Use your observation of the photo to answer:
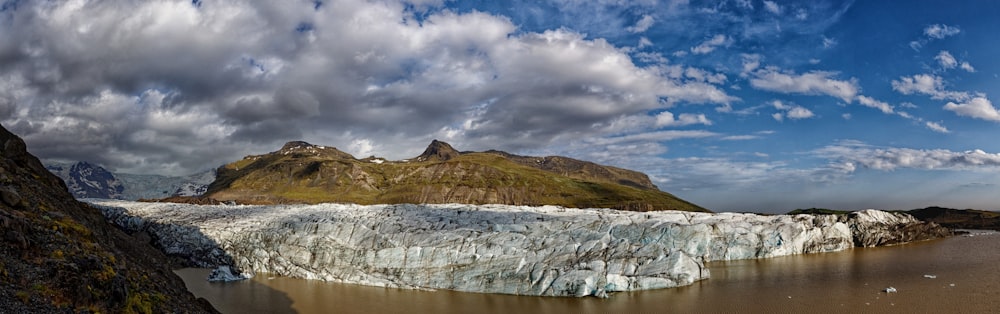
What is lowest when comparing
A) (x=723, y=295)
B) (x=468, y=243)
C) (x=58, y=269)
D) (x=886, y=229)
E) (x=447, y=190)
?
(x=723, y=295)

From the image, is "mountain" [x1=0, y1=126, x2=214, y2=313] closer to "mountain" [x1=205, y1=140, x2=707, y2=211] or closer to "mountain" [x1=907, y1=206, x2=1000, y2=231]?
"mountain" [x1=205, y1=140, x2=707, y2=211]

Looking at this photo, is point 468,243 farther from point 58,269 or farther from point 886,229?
point 886,229

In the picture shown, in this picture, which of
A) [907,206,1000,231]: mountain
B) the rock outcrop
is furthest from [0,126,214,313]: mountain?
[907,206,1000,231]: mountain

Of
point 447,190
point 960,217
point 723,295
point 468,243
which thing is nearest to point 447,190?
point 447,190

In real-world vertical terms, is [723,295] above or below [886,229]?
below

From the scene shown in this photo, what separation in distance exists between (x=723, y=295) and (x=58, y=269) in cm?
4114

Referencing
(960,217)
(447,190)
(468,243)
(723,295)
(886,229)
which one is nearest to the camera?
(723,295)

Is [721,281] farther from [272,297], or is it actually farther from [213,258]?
[213,258]

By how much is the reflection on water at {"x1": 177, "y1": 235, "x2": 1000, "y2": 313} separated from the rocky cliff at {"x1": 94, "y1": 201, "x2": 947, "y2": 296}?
1.83 metres

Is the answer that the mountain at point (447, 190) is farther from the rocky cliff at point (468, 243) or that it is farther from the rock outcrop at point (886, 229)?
the rocky cliff at point (468, 243)

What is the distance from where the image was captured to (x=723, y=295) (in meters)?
40.4

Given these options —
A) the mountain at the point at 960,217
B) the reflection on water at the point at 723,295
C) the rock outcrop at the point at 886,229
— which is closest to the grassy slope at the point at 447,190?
the mountain at the point at 960,217

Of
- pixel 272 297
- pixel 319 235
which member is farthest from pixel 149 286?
pixel 319 235

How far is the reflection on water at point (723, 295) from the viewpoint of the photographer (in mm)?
36281
